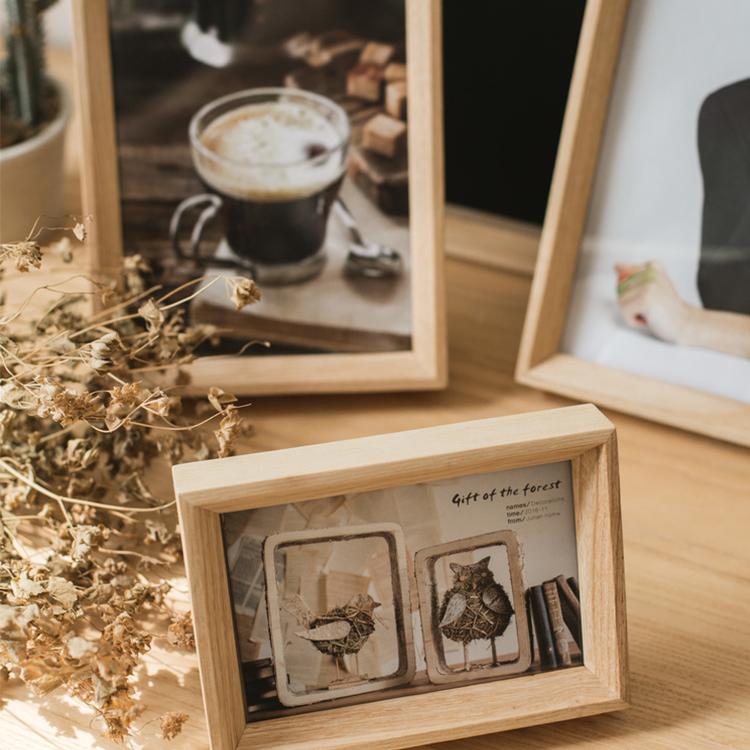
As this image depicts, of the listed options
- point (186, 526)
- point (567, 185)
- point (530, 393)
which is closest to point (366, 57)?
point (567, 185)

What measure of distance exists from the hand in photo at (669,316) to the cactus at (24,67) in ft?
1.75

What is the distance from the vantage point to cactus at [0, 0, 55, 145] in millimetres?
853

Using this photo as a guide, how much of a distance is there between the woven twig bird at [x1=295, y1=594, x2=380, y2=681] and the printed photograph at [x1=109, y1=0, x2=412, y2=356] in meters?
0.27

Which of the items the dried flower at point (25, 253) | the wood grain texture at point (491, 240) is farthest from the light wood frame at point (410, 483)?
the wood grain texture at point (491, 240)

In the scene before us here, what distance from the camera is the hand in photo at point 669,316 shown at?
734 mm

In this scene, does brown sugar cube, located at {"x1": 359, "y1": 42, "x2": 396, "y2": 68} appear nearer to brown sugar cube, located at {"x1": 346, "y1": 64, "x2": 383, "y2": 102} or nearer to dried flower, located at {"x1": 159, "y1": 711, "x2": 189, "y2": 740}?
brown sugar cube, located at {"x1": 346, "y1": 64, "x2": 383, "y2": 102}

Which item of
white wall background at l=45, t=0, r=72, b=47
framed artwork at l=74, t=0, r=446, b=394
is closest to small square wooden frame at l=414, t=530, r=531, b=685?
framed artwork at l=74, t=0, r=446, b=394

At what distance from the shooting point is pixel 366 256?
0.76 meters

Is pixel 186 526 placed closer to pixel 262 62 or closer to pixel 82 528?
pixel 82 528

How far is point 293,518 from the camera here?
513 millimetres

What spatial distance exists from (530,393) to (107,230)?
0.36 metres

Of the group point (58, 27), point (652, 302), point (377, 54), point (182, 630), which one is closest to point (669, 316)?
point (652, 302)

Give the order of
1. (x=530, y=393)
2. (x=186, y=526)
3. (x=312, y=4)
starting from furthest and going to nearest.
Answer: (x=530, y=393) → (x=312, y=4) → (x=186, y=526)

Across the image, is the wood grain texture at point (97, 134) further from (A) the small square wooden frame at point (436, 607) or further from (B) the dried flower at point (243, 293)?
(A) the small square wooden frame at point (436, 607)
